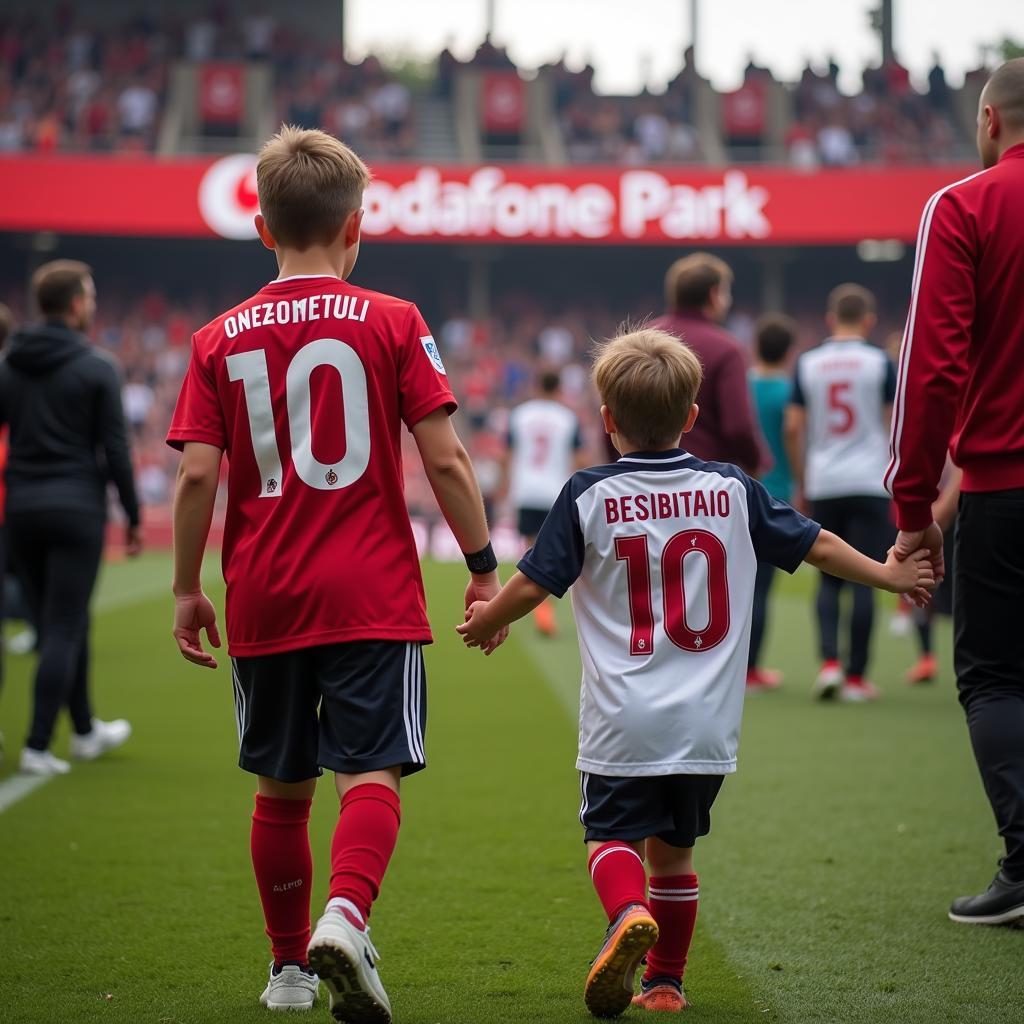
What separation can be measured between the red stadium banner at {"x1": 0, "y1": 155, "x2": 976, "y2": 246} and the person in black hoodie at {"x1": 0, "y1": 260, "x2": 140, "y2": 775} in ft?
79.0

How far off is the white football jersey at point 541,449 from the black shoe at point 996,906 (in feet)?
25.5

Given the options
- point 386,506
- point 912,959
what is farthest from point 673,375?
point 912,959

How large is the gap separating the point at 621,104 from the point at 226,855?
32.0 m

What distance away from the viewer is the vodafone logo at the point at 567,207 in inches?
1179

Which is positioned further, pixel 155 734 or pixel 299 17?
pixel 299 17

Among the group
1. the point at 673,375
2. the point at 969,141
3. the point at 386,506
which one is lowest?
the point at 386,506

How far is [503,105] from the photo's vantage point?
34.3 meters

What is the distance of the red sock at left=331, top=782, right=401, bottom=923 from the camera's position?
2.86 meters

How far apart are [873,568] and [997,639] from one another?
0.71m

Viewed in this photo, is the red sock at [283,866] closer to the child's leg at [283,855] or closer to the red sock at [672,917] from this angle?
the child's leg at [283,855]

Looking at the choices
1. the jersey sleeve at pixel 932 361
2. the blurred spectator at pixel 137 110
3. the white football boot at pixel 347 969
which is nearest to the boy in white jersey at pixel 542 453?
the jersey sleeve at pixel 932 361

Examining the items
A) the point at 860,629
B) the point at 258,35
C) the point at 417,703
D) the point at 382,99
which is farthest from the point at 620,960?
the point at 258,35

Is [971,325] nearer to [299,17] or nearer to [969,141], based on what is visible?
[969,141]

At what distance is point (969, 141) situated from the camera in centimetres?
3359
